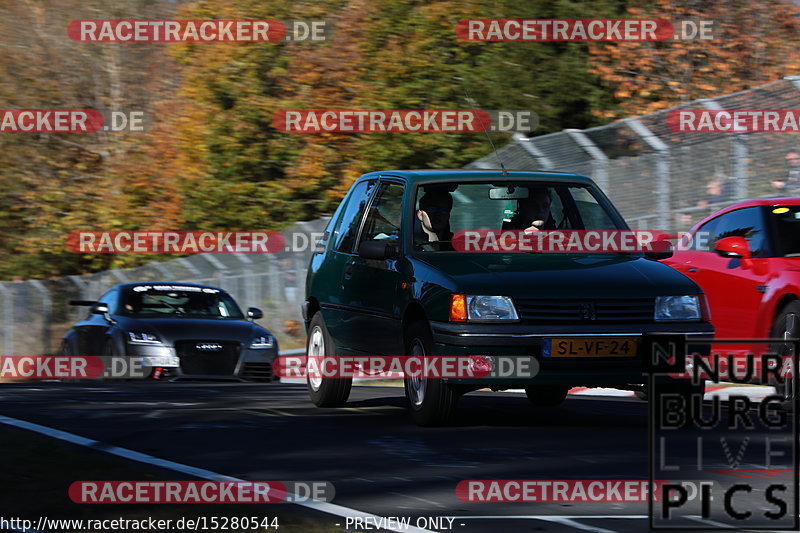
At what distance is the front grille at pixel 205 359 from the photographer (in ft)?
57.1

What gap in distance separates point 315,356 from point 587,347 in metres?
3.56

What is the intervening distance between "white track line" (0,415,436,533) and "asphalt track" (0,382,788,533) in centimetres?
10

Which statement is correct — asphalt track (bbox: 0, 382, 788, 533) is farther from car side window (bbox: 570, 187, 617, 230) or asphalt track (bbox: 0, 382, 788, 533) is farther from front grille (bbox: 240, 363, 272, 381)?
front grille (bbox: 240, 363, 272, 381)

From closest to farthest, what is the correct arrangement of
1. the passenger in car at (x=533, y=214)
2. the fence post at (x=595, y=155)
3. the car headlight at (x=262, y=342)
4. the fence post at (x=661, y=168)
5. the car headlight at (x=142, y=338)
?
the passenger in car at (x=533, y=214) < the car headlight at (x=142, y=338) < the car headlight at (x=262, y=342) < the fence post at (x=661, y=168) < the fence post at (x=595, y=155)

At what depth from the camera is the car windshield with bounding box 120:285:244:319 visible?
1861 cm

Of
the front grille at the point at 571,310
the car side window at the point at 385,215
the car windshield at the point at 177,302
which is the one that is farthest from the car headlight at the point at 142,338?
the front grille at the point at 571,310

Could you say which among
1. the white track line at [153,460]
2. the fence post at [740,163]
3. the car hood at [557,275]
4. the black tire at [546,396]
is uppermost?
the fence post at [740,163]

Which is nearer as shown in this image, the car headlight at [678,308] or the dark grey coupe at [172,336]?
the car headlight at [678,308]

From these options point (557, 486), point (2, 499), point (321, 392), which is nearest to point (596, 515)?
point (557, 486)

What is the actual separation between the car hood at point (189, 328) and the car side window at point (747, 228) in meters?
6.06

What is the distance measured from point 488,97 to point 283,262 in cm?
648

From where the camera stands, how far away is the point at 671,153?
19.0m

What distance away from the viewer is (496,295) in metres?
10.2

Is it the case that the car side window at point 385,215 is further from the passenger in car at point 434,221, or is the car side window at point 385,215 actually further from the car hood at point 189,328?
the car hood at point 189,328
